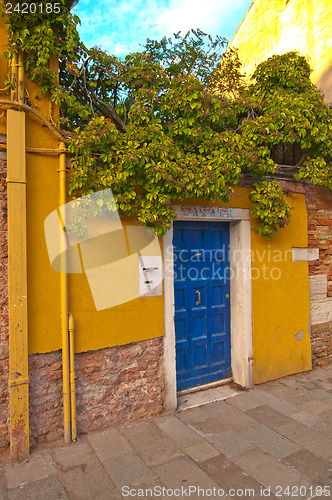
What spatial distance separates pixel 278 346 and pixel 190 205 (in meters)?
2.44

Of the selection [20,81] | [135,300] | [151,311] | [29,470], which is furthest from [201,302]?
[20,81]

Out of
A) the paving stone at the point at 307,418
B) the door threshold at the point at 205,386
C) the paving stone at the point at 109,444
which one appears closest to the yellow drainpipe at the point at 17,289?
the paving stone at the point at 109,444

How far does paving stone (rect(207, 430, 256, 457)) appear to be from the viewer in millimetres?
3111

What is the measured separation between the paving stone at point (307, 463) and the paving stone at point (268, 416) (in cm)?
51

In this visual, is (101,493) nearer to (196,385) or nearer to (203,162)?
(196,385)

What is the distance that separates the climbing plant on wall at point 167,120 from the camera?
3260 millimetres

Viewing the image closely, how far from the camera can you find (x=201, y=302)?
441cm

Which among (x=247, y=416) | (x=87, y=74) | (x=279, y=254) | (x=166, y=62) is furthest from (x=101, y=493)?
(x=166, y=62)

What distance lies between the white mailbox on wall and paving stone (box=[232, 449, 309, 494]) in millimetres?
1816

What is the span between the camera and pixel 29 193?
3184 millimetres

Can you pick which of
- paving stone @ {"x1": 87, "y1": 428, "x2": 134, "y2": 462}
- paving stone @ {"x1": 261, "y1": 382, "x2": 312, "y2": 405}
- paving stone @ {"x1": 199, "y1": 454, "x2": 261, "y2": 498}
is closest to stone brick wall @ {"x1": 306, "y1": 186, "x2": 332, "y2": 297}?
paving stone @ {"x1": 261, "y1": 382, "x2": 312, "y2": 405}

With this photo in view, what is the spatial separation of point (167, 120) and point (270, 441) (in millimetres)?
3686

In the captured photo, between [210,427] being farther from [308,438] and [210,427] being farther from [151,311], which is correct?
[151,311]

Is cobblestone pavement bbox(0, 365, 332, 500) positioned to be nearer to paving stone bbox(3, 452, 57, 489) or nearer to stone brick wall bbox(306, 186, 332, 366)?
Result: paving stone bbox(3, 452, 57, 489)
